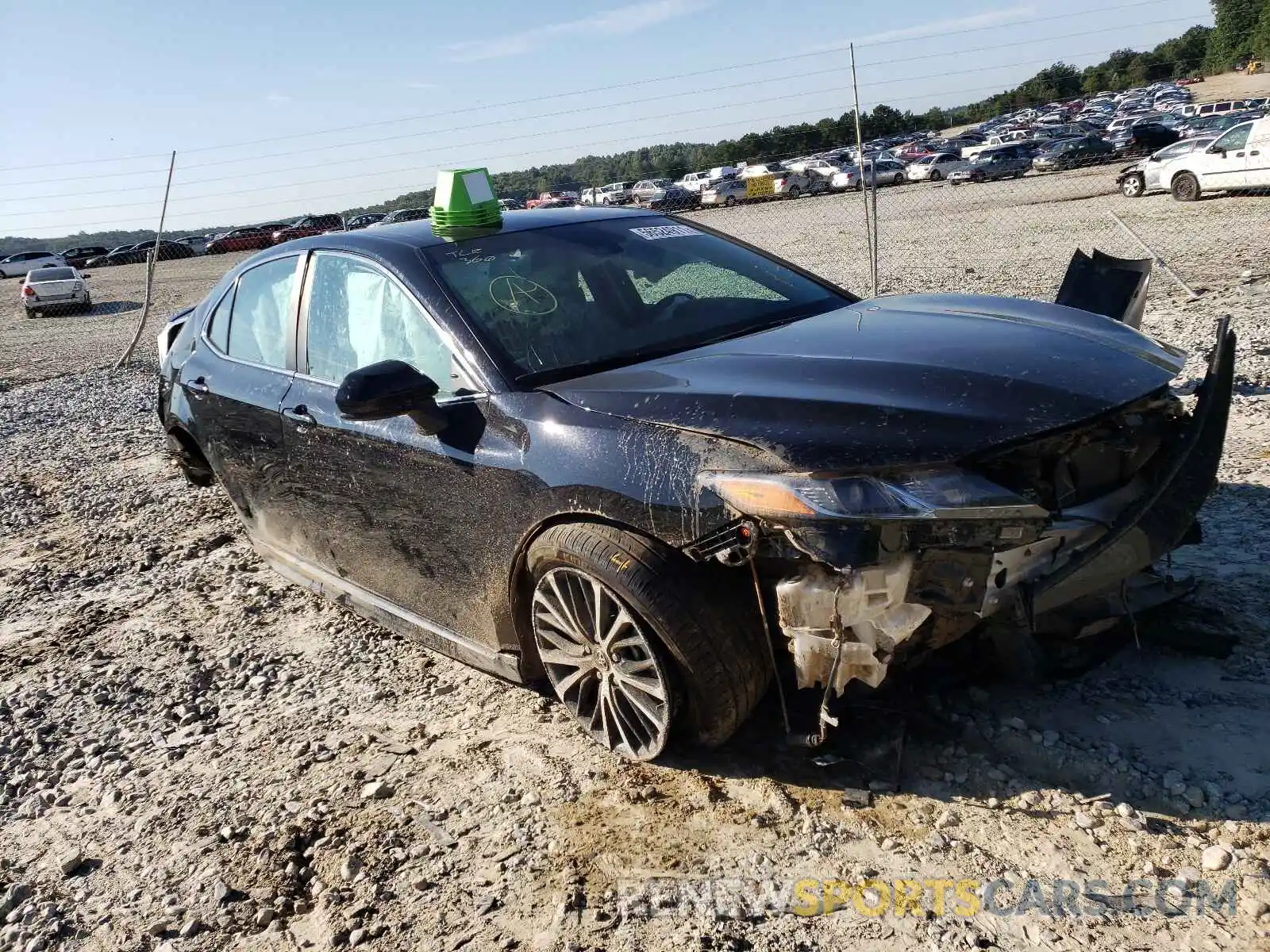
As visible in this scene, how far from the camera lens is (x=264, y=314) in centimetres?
454

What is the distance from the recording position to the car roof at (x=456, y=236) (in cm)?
393

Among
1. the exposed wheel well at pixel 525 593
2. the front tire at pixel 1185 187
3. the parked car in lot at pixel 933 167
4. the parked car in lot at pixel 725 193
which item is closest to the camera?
the exposed wheel well at pixel 525 593

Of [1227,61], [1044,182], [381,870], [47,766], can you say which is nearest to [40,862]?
[47,766]

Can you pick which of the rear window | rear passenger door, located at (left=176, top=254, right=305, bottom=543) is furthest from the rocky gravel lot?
the rear window

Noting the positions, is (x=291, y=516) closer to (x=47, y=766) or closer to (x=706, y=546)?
(x=47, y=766)

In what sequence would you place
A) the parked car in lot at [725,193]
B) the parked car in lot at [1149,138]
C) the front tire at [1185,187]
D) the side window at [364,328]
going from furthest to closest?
1. the parked car in lot at [725,193]
2. the parked car in lot at [1149,138]
3. the front tire at [1185,187]
4. the side window at [364,328]

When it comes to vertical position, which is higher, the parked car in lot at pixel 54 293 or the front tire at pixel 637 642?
the parked car in lot at pixel 54 293

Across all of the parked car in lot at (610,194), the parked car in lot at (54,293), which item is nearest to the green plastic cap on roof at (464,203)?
the parked car in lot at (610,194)

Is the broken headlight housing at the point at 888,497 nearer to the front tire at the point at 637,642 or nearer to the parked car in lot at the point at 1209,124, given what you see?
the front tire at the point at 637,642

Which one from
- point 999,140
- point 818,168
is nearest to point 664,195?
point 818,168

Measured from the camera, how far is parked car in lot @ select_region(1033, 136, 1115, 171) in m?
35.9

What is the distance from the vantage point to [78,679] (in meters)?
4.39

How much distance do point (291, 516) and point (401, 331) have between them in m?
1.20

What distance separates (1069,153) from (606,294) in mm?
38252
